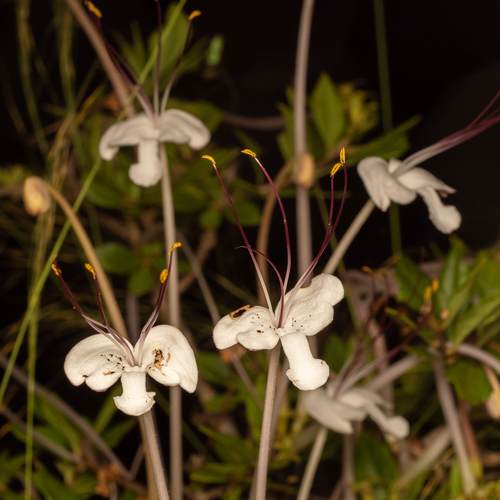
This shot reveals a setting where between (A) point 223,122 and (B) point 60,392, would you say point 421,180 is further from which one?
(B) point 60,392

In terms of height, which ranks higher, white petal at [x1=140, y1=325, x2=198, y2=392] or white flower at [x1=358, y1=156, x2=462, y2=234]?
white flower at [x1=358, y1=156, x2=462, y2=234]

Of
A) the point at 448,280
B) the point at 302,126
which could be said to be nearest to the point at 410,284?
the point at 448,280

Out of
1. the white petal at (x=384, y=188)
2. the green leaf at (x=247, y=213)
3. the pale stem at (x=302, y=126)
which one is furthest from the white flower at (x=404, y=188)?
the green leaf at (x=247, y=213)

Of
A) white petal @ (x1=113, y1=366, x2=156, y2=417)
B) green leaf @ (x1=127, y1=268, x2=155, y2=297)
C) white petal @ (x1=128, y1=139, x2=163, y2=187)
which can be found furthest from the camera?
green leaf @ (x1=127, y1=268, x2=155, y2=297)

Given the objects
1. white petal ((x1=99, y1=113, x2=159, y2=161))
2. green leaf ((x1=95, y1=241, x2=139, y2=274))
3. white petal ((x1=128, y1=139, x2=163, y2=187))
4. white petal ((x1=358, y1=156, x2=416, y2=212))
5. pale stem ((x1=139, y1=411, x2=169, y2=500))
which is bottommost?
pale stem ((x1=139, y1=411, x2=169, y2=500))

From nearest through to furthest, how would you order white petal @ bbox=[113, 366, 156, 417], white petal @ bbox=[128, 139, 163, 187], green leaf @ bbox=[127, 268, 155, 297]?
white petal @ bbox=[113, 366, 156, 417] < white petal @ bbox=[128, 139, 163, 187] < green leaf @ bbox=[127, 268, 155, 297]

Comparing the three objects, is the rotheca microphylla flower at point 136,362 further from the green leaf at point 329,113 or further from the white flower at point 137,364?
the green leaf at point 329,113

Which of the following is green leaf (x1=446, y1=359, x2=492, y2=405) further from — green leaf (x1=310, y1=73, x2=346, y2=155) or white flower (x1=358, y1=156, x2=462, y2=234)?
green leaf (x1=310, y1=73, x2=346, y2=155)

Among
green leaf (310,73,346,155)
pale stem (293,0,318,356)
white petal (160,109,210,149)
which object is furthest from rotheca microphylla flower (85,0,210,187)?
green leaf (310,73,346,155)
